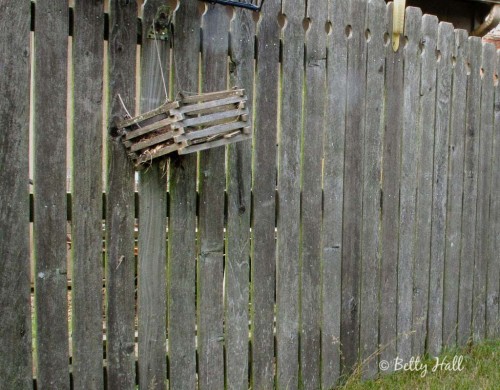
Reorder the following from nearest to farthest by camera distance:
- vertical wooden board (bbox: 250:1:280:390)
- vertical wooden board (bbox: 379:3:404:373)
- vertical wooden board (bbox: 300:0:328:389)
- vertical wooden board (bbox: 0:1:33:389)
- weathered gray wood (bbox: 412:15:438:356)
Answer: vertical wooden board (bbox: 0:1:33:389) → vertical wooden board (bbox: 250:1:280:390) → vertical wooden board (bbox: 300:0:328:389) → vertical wooden board (bbox: 379:3:404:373) → weathered gray wood (bbox: 412:15:438:356)

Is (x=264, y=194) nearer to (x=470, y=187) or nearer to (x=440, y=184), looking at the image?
(x=440, y=184)

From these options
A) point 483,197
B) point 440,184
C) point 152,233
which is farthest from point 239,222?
point 483,197

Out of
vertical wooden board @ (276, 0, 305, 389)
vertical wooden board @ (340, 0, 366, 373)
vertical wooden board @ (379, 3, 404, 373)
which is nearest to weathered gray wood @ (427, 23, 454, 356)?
vertical wooden board @ (379, 3, 404, 373)

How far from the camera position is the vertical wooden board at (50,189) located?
217 cm

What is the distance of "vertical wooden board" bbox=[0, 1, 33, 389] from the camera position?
2.11 meters

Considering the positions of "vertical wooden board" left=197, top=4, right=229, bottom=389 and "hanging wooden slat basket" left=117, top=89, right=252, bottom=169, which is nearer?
"hanging wooden slat basket" left=117, top=89, right=252, bottom=169

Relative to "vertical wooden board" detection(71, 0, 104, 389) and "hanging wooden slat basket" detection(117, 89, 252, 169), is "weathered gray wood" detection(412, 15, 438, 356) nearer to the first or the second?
"hanging wooden slat basket" detection(117, 89, 252, 169)

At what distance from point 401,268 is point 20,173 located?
7.24ft

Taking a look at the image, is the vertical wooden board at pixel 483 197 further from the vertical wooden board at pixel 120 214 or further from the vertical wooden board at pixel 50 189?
the vertical wooden board at pixel 50 189

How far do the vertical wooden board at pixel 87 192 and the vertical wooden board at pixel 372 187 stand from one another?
151cm

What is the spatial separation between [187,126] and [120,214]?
0.46 metres

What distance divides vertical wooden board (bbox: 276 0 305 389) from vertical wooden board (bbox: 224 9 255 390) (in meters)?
0.20

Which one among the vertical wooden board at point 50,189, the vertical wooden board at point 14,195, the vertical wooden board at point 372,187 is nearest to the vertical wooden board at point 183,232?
the vertical wooden board at point 50,189

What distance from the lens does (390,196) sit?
3.33 metres
